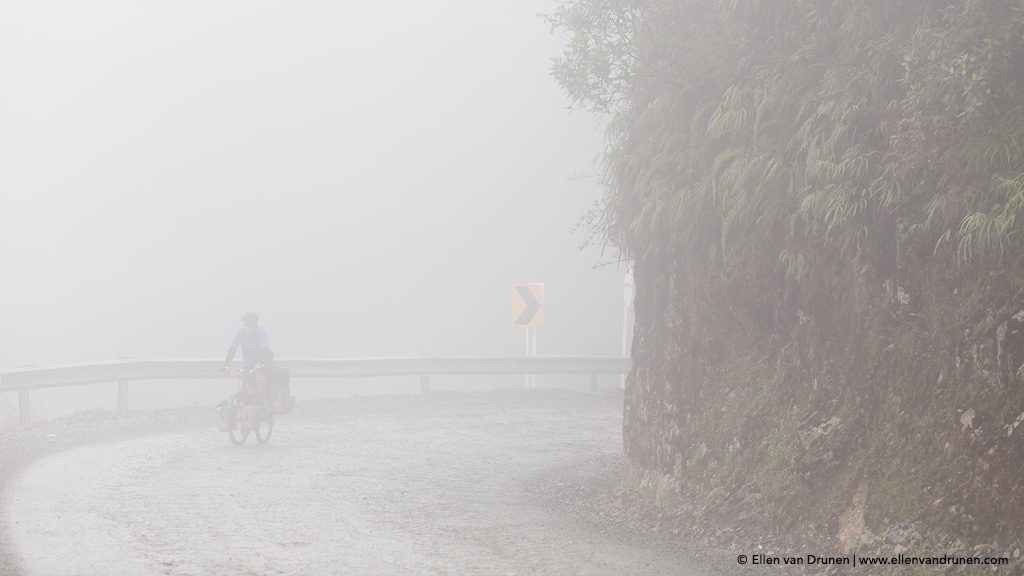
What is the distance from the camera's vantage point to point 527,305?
24359 mm

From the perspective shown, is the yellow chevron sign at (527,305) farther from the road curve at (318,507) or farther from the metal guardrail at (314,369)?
the road curve at (318,507)

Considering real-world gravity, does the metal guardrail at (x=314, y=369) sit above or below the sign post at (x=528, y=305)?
below

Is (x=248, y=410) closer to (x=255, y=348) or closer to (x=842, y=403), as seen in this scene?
(x=255, y=348)

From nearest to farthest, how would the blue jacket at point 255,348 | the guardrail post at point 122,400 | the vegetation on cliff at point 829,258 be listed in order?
the vegetation on cliff at point 829,258, the blue jacket at point 255,348, the guardrail post at point 122,400

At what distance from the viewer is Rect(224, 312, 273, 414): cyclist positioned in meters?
16.5

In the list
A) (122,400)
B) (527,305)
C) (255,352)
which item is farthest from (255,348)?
(527,305)

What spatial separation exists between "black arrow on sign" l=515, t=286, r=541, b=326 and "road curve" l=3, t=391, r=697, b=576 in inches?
253

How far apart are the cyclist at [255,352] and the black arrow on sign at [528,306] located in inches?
324

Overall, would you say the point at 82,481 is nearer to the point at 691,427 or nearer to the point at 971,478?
the point at 691,427

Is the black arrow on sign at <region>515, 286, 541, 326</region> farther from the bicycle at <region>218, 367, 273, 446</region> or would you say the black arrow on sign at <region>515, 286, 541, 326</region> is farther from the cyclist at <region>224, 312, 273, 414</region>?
the bicycle at <region>218, 367, 273, 446</region>

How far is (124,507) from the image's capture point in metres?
10.8

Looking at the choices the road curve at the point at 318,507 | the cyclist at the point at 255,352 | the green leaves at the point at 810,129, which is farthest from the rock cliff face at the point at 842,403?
the cyclist at the point at 255,352

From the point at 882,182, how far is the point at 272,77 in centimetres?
7720

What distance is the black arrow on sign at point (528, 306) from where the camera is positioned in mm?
24266
